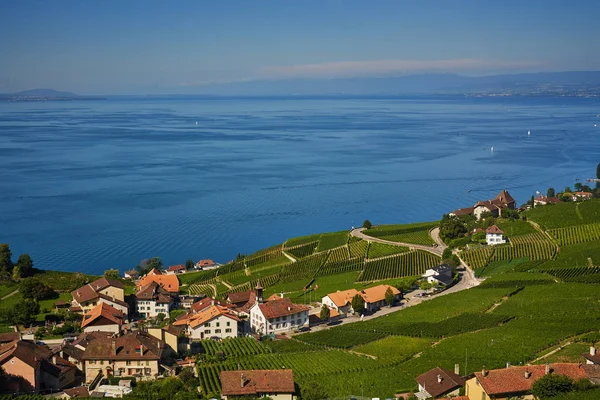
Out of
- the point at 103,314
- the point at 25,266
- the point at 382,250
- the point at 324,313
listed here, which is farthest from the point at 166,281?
the point at 382,250

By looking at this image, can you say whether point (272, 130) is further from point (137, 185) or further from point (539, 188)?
point (539, 188)

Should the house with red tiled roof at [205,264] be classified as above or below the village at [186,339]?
below

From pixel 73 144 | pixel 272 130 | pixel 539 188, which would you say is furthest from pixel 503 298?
pixel 272 130

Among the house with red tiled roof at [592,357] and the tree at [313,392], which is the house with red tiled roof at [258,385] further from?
the house with red tiled roof at [592,357]

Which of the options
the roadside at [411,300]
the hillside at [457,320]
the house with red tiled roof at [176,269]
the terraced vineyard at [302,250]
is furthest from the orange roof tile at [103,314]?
the terraced vineyard at [302,250]

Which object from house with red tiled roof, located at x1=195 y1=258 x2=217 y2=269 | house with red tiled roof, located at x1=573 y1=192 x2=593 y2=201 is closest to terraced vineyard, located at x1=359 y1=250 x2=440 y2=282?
house with red tiled roof, located at x1=195 y1=258 x2=217 y2=269

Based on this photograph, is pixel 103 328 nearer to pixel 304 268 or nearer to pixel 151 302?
pixel 151 302
